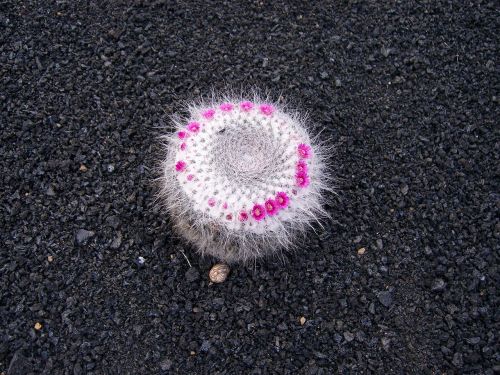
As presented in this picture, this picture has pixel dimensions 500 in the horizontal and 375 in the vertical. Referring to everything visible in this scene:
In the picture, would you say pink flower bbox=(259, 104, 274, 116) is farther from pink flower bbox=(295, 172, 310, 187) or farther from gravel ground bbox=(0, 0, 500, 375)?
gravel ground bbox=(0, 0, 500, 375)

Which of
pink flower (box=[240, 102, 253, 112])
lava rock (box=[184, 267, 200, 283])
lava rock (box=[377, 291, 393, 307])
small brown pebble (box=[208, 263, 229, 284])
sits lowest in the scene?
lava rock (box=[184, 267, 200, 283])

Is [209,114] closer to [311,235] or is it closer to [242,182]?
[242,182]

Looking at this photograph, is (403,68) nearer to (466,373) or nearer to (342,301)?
(342,301)

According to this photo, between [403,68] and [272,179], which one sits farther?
[403,68]

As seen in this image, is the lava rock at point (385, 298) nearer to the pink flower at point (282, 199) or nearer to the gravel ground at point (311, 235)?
the gravel ground at point (311, 235)

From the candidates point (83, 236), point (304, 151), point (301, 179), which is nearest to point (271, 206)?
point (301, 179)

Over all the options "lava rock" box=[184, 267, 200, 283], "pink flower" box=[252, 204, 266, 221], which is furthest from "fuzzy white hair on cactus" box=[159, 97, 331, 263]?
"lava rock" box=[184, 267, 200, 283]

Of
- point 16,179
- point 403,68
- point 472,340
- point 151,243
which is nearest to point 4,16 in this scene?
point 16,179

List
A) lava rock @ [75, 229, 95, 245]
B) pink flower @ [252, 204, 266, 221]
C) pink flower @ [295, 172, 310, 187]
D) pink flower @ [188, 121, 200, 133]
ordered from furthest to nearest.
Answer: lava rock @ [75, 229, 95, 245] → pink flower @ [188, 121, 200, 133] → pink flower @ [295, 172, 310, 187] → pink flower @ [252, 204, 266, 221]
